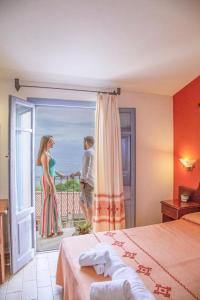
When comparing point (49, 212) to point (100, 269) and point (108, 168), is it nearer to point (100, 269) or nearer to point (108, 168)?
point (108, 168)

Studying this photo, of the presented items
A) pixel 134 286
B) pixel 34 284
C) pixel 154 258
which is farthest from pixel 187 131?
pixel 34 284

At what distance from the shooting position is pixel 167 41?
2.39m

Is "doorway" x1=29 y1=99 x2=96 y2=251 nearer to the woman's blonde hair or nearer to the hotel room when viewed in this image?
the hotel room

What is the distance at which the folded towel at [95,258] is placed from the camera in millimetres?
1713

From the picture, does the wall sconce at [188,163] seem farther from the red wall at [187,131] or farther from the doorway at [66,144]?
the doorway at [66,144]

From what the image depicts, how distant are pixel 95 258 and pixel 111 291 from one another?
0.46m

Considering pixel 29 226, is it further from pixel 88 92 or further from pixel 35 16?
pixel 35 16

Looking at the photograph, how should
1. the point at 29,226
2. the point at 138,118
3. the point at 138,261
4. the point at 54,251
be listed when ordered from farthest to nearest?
the point at 138,118 < the point at 54,251 < the point at 29,226 < the point at 138,261

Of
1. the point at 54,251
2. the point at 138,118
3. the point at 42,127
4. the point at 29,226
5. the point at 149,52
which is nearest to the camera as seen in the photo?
the point at 149,52

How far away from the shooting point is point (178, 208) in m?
3.06

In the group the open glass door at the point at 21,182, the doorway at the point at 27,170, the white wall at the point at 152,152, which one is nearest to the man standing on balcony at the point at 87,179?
the doorway at the point at 27,170

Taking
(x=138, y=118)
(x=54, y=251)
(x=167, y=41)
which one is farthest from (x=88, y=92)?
(x=54, y=251)

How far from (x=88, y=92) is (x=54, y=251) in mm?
2398

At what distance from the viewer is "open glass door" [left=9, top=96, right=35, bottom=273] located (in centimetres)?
261
